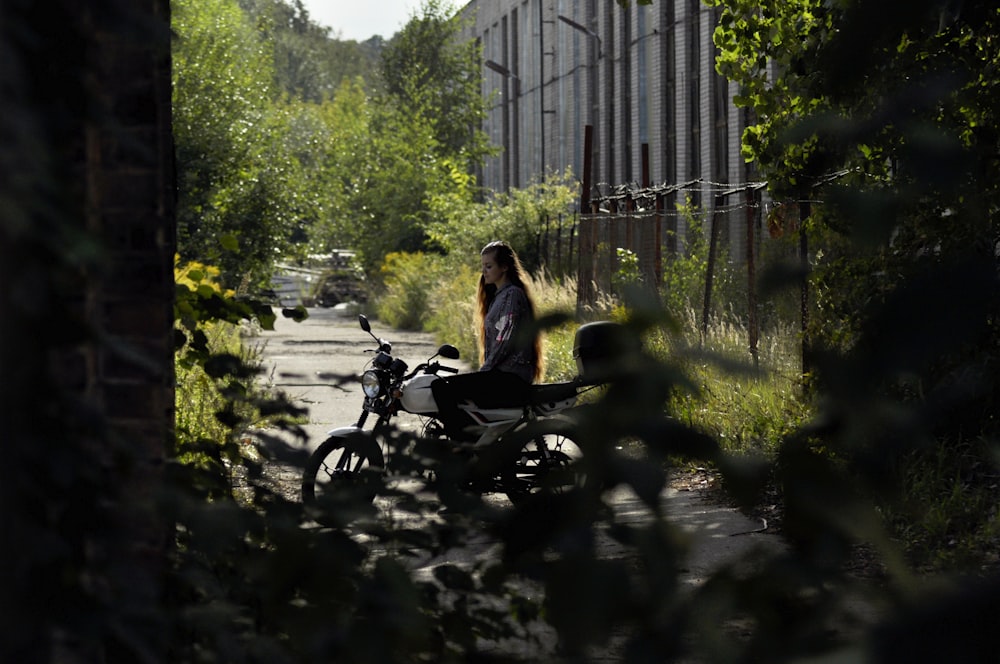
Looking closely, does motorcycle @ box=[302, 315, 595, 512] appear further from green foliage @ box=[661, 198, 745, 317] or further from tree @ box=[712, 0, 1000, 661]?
green foliage @ box=[661, 198, 745, 317]

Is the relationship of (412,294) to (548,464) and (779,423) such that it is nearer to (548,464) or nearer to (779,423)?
(779,423)

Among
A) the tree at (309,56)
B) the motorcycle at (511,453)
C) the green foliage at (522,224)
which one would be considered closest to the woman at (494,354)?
the motorcycle at (511,453)

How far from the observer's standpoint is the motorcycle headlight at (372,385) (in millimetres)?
7867

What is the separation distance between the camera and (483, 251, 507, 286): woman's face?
8312 mm

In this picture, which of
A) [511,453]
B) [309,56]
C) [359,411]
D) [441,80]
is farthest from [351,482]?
[309,56]

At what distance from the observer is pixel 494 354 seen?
25.8 ft

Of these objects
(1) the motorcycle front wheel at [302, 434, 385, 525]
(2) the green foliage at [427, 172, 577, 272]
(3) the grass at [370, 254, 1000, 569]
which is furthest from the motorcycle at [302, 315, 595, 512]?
(2) the green foliage at [427, 172, 577, 272]

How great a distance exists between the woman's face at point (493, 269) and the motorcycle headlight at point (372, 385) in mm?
980

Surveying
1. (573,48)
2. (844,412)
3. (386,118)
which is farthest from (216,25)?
(844,412)

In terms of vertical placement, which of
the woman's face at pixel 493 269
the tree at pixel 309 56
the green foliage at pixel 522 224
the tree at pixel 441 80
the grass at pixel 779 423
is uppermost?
the tree at pixel 309 56

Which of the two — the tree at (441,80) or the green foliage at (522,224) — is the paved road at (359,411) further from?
the tree at (441,80)

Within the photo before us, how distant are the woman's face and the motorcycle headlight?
98 cm

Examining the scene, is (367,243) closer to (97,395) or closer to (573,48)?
(573,48)

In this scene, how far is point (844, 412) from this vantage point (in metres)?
1.19
